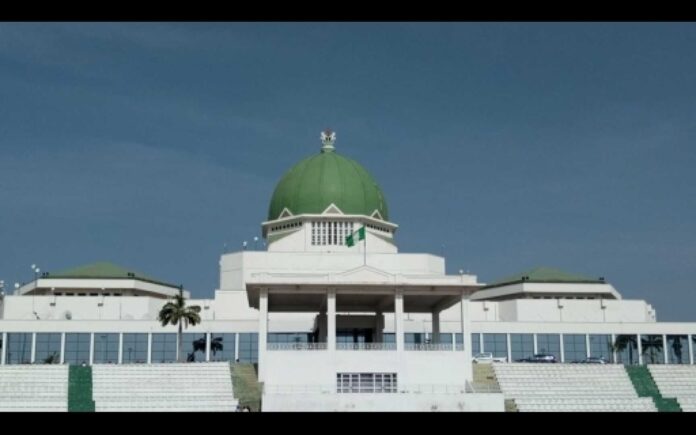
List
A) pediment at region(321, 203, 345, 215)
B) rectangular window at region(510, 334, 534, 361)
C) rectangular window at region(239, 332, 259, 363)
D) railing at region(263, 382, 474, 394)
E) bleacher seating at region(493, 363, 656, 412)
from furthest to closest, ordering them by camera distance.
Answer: pediment at region(321, 203, 345, 215) < rectangular window at region(510, 334, 534, 361) < rectangular window at region(239, 332, 259, 363) < bleacher seating at region(493, 363, 656, 412) < railing at region(263, 382, 474, 394)

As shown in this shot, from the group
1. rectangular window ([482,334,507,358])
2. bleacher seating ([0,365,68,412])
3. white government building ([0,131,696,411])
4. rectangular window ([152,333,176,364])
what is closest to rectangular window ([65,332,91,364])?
white government building ([0,131,696,411])

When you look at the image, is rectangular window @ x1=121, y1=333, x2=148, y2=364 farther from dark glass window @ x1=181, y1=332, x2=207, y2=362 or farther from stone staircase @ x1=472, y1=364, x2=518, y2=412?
stone staircase @ x1=472, y1=364, x2=518, y2=412

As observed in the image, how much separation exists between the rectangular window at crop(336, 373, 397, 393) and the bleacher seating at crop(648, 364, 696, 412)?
50.6 feet

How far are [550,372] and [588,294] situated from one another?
27.5 metres

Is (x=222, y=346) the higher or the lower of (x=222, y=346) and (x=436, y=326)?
the lower

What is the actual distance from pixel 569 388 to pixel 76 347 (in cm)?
3541

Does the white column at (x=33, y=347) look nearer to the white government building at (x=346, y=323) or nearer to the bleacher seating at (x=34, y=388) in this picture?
the white government building at (x=346, y=323)

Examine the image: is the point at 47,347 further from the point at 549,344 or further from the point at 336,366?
the point at 549,344

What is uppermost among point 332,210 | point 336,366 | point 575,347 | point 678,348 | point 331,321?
point 332,210

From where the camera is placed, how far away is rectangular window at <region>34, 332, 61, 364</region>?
63938 millimetres

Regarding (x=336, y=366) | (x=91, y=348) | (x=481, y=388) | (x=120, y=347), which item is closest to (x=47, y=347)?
(x=91, y=348)

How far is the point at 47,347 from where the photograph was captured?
211 feet

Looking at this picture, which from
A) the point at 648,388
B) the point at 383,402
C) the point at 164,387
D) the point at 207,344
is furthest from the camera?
the point at 207,344
